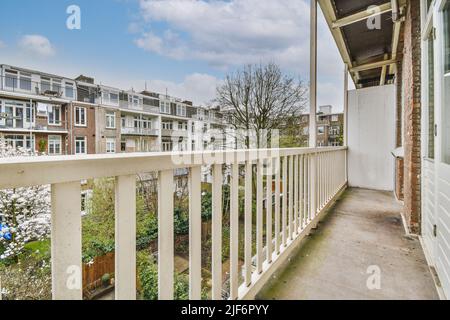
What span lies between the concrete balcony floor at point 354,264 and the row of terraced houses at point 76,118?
1.19 metres

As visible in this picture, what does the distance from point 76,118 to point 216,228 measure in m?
0.74

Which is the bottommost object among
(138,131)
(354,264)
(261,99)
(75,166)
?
(354,264)

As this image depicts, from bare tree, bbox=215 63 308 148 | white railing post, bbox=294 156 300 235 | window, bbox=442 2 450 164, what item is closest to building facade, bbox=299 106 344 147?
bare tree, bbox=215 63 308 148

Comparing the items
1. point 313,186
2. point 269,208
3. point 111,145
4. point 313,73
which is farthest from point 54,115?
point 313,73

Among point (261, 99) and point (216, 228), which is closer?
point (216, 228)

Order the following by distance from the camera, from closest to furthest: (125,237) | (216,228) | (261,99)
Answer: (125,237)
(216,228)
(261,99)

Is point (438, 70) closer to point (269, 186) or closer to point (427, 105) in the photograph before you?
point (427, 105)

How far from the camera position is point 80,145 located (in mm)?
830

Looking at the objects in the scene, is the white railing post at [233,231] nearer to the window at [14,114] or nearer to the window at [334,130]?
the window at [14,114]

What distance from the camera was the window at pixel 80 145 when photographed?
808 mm

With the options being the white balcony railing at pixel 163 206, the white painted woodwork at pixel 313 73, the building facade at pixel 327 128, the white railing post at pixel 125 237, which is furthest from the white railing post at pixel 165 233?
the building facade at pixel 327 128

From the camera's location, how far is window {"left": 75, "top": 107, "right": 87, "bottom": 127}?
0.95 m

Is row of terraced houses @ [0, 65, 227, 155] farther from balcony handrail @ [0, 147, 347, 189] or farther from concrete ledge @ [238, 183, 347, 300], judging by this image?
concrete ledge @ [238, 183, 347, 300]

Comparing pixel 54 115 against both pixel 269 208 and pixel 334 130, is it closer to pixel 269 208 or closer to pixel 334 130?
pixel 269 208
